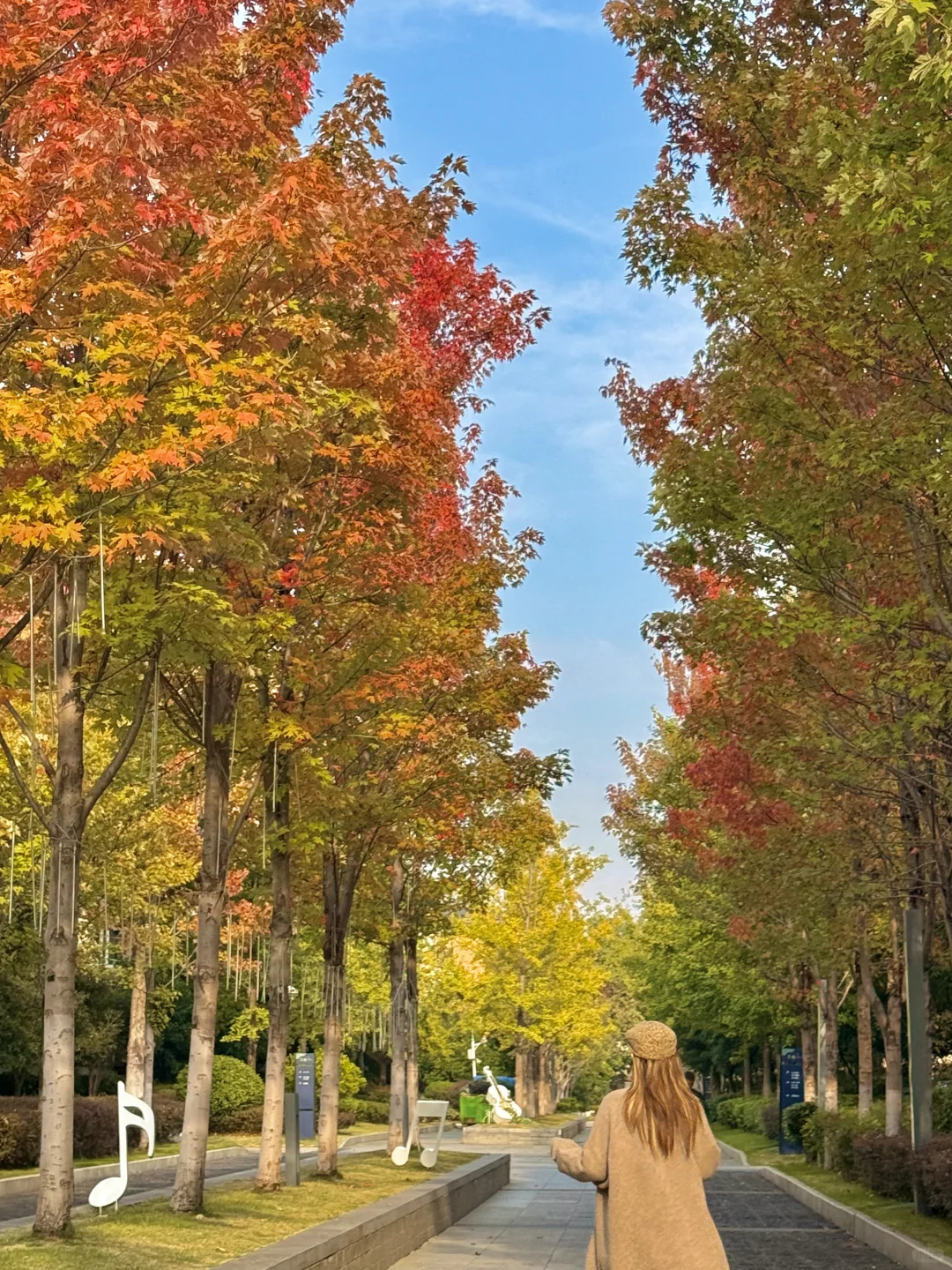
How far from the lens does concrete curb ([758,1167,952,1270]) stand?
44.7 ft

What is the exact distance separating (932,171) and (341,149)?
783 centimetres

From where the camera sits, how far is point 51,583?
1295cm

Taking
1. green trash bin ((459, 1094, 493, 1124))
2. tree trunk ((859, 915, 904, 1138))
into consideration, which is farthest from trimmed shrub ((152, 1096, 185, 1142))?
green trash bin ((459, 1094, 493, 1124))

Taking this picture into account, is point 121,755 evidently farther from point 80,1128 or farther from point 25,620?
point 80,1128

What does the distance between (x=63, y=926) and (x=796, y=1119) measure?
88.9 ft

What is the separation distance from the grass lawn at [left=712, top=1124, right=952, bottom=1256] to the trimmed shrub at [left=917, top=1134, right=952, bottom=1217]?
213 millimetres

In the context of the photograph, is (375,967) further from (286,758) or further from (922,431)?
(922,431)

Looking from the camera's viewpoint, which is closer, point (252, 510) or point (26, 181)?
point (26, 181)

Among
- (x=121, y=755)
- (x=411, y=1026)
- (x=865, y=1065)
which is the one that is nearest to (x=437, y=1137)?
(x=411, y=1026)

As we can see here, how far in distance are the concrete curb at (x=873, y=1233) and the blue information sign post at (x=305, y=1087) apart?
11.0 meters

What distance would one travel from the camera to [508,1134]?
4403cm

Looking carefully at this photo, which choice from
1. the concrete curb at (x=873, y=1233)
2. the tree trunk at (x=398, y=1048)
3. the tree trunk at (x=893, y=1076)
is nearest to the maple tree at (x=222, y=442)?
the tree trunk at (x=398, y=1048)

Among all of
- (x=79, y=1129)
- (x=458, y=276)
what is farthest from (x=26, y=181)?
(x=79, y=1129)

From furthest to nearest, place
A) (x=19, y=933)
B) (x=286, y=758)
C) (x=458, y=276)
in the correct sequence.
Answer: (x=19, y=933) → (x=458, y=276) → (x=286, y=758)
